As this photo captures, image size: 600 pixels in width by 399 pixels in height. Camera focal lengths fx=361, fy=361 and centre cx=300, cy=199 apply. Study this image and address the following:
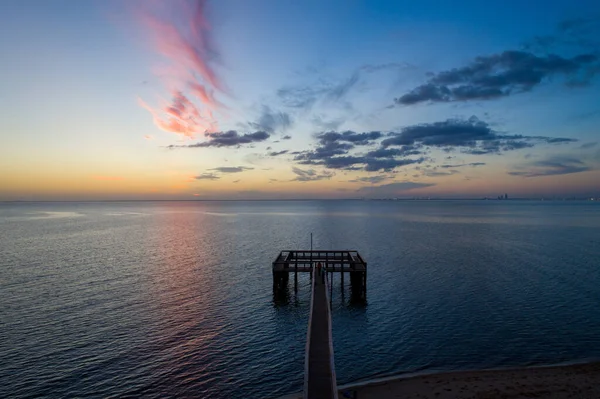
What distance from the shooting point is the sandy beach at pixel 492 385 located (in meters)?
18.0

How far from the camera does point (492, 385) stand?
753 inches

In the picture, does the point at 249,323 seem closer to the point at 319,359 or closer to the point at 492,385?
the point at 319,359

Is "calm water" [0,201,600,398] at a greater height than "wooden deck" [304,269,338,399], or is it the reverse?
"wooden deck" [304,269,338,399]

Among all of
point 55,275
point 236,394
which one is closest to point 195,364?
point 236,394

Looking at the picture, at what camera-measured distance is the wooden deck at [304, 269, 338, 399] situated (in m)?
14.8

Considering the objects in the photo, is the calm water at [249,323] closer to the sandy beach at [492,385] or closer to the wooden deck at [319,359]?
the sandy beach at [492,385]

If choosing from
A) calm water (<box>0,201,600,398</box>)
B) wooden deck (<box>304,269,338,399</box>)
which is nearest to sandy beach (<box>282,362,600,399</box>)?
calm water (<box>0,201,600,398</box>)

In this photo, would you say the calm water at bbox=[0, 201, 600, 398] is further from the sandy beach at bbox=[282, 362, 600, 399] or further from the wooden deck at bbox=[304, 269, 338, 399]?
the wooden deck at bbox=[304, 269, 338, 399]

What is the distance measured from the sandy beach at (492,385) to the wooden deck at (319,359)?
2.55m

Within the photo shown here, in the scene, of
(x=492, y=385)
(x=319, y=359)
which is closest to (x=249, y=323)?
(x=319, y=359)

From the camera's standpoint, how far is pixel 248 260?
55.9m

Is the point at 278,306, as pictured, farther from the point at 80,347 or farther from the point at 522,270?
the point at 522,270

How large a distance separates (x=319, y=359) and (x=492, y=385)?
9.74 m

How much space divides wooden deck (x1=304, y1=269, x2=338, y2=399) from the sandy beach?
255 centimetres
